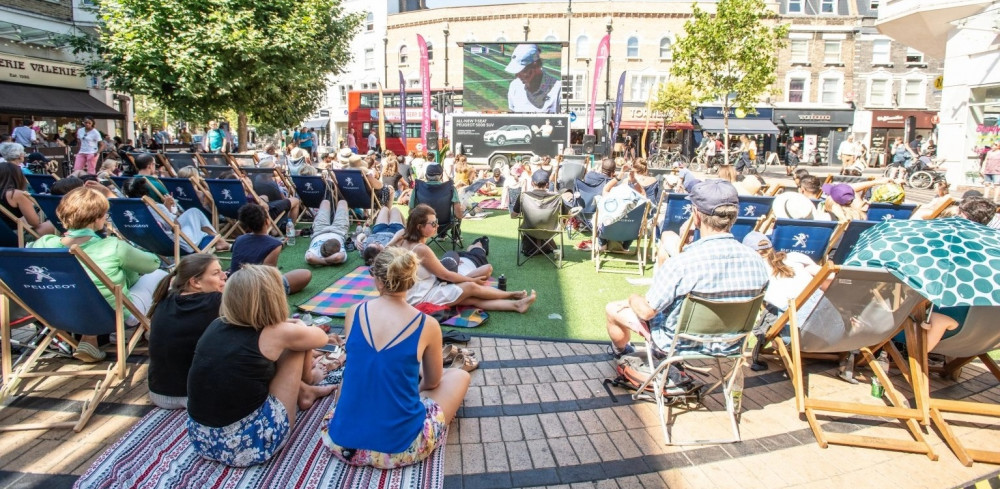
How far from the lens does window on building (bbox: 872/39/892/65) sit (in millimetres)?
31703

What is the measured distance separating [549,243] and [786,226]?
10.7ft

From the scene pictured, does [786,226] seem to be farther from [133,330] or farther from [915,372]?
[133,330]

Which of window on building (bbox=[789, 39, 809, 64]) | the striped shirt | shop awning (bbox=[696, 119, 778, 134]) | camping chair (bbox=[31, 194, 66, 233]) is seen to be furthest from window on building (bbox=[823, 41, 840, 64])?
camping chair (bbox=[31, 194, 66, 233])

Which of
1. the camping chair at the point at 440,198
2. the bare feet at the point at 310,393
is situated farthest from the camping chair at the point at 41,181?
the bare feet at the point at 310,393

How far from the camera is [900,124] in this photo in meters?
31.7

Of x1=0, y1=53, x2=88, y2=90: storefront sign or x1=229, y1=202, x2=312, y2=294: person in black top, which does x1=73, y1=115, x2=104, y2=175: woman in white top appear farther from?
x1=229, y1=202, x2=312, y2=294: person in black top

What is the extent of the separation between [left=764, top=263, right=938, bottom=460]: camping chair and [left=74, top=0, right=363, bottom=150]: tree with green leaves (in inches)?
527

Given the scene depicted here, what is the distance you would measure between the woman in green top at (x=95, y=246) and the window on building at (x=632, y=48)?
32689 millimetres

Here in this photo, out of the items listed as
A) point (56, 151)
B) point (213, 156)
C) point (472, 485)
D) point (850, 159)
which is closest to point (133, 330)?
point (472, 485)

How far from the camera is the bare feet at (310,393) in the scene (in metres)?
3.30

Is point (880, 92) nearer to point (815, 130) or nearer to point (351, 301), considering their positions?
point (815, 130)

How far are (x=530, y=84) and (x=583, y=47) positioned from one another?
903 centimetres

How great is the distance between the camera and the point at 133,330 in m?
4.23

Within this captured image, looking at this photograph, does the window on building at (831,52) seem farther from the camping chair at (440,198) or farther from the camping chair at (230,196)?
the camping chair at (230,196)
